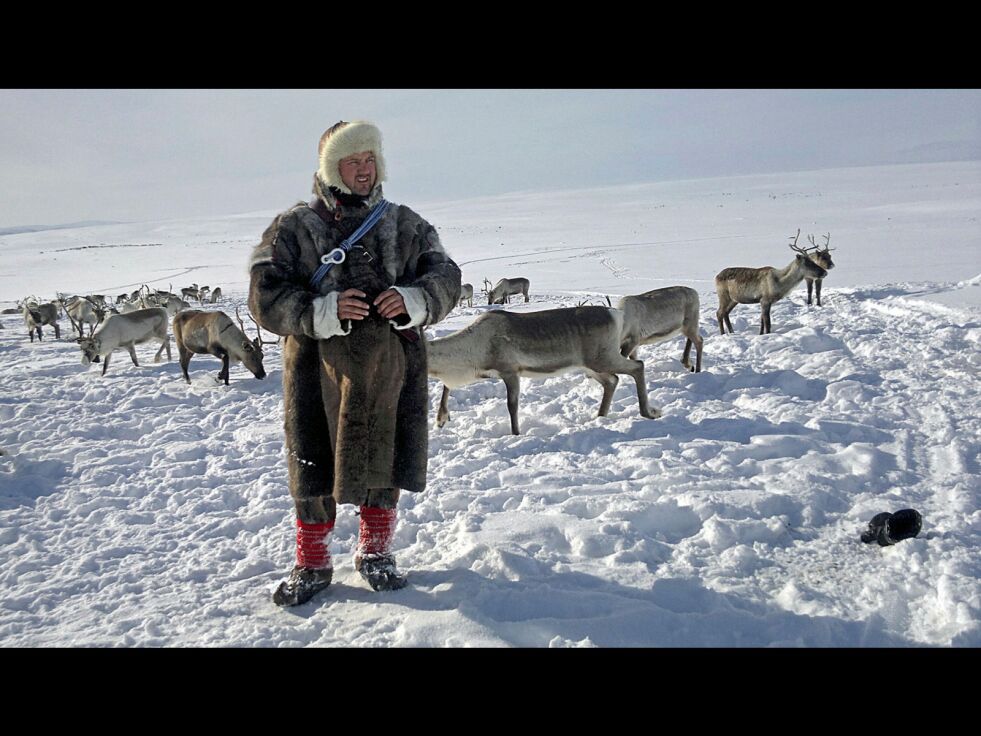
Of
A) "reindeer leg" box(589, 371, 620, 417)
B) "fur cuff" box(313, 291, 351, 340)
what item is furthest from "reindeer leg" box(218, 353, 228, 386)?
"fur cuff" box(313, 291, 351, 340)

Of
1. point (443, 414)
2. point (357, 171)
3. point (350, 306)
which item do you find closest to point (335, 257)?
point (350, 306)

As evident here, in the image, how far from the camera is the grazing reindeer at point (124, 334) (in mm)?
11977

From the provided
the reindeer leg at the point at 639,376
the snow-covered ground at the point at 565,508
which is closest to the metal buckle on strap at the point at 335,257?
the snow-covered ground at the point at 565,508

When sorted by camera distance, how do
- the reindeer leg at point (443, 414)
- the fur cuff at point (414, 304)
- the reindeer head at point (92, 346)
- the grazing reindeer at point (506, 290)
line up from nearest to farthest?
the fur cuff at point (414, 304) → the reindeer leg at point (443, 414) → the reindeer head at point (92, 346) → the grazing reindeer at point (506, 290)

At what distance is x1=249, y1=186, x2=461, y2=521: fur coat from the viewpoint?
125 inches

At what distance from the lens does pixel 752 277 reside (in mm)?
13227

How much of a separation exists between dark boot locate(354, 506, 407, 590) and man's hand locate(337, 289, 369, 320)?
1.00m

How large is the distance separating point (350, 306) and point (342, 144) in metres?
0.78

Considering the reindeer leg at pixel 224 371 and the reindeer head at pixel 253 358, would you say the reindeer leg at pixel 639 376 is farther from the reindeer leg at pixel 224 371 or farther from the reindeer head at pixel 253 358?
the reindeer leg at pixel 224 371

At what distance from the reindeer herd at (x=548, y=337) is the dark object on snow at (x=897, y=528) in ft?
11.0

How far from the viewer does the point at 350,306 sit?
301cm

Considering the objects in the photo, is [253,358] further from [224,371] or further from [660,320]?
[660,320]

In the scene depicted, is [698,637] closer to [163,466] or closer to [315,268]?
[315,268]

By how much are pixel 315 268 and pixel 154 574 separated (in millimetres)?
1903
